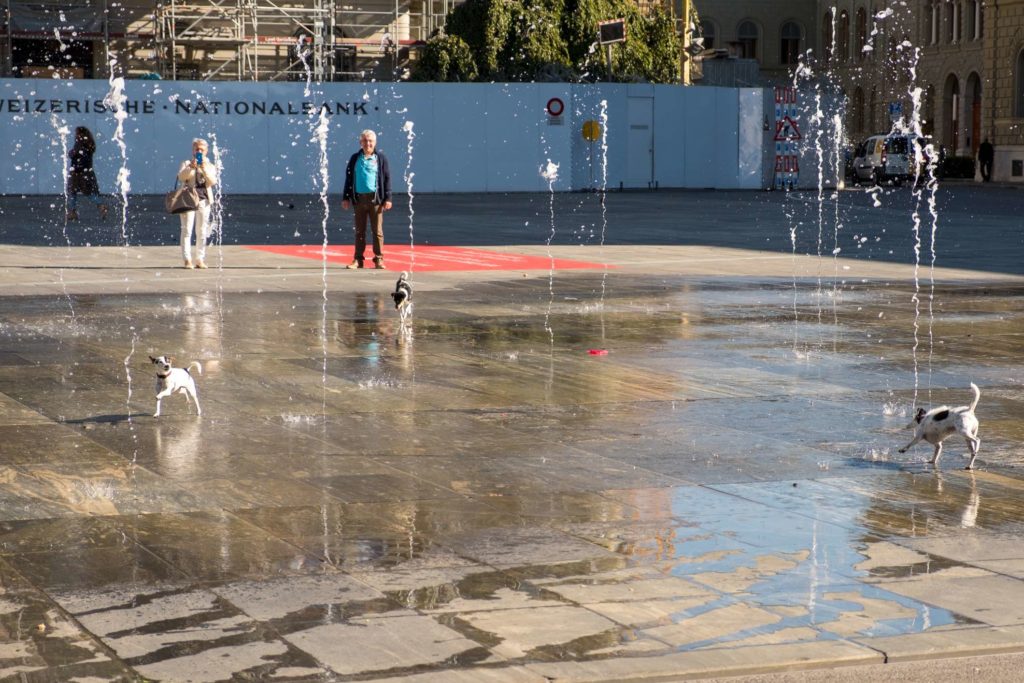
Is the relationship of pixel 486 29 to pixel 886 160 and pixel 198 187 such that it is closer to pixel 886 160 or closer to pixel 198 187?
pixel 886 160

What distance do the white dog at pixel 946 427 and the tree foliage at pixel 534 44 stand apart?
38342mm

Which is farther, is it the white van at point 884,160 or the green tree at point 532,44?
the white van at point 884,160

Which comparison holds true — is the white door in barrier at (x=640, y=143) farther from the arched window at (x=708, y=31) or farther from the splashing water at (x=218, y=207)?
the arched window at (x=708, y=31)

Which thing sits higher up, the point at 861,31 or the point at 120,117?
the point at 861,31

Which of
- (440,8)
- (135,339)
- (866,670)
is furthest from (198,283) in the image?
(440,8)

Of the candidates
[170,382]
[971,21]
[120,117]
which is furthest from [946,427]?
[971,21]

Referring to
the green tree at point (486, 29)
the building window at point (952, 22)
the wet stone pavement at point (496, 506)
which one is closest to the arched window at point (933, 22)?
the building window at point (952, 22)

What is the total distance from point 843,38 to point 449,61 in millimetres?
37657

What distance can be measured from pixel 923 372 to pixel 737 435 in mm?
2935

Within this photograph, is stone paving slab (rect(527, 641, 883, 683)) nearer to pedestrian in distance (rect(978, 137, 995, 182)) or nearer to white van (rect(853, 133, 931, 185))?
white van (rect(853, 133, 931, 185))

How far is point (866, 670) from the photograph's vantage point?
16.9ft

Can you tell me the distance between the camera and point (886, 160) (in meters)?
54.8

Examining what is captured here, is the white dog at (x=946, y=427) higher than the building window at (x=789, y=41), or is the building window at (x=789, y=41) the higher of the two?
the building window at (x=789, y=41)

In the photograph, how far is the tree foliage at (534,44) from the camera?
46.0 m
